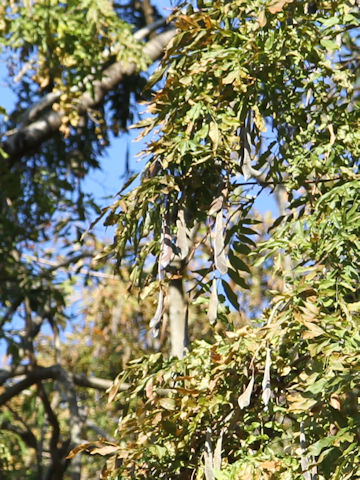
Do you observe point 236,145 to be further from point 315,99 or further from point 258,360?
point 258,360

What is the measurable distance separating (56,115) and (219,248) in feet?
17.9

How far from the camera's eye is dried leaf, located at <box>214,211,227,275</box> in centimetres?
269

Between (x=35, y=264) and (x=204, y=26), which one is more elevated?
(x=35, y=264)

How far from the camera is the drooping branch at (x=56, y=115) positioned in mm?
7703

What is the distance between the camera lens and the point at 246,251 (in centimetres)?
304

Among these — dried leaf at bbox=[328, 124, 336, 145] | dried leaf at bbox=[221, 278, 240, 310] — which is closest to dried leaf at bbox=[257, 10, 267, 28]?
dried leaf at bbox=[328, 124, 336, 145]

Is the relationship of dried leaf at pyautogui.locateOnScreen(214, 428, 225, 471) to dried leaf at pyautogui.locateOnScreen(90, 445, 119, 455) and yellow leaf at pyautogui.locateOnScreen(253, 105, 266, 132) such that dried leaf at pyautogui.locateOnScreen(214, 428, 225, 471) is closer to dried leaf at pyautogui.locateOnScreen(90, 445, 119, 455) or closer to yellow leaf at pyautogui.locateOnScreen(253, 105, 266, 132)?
dried leaf at pyautogui.locateOnScreen(90, 445, 119, 455)

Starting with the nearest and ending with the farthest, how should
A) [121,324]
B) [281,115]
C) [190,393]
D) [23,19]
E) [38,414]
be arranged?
[190,393], [281,115], [23,19], [38,414], [121,324]

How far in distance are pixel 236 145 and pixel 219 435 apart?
0.89 meters

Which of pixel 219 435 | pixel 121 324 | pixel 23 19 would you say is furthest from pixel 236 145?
pixel 121 324

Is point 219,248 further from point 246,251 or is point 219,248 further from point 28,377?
point 28,377

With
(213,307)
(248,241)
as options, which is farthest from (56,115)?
(213,307)

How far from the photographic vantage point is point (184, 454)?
2754 millimetres

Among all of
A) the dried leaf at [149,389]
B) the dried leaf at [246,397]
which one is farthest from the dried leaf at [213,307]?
the dried leaf at [149,389]
